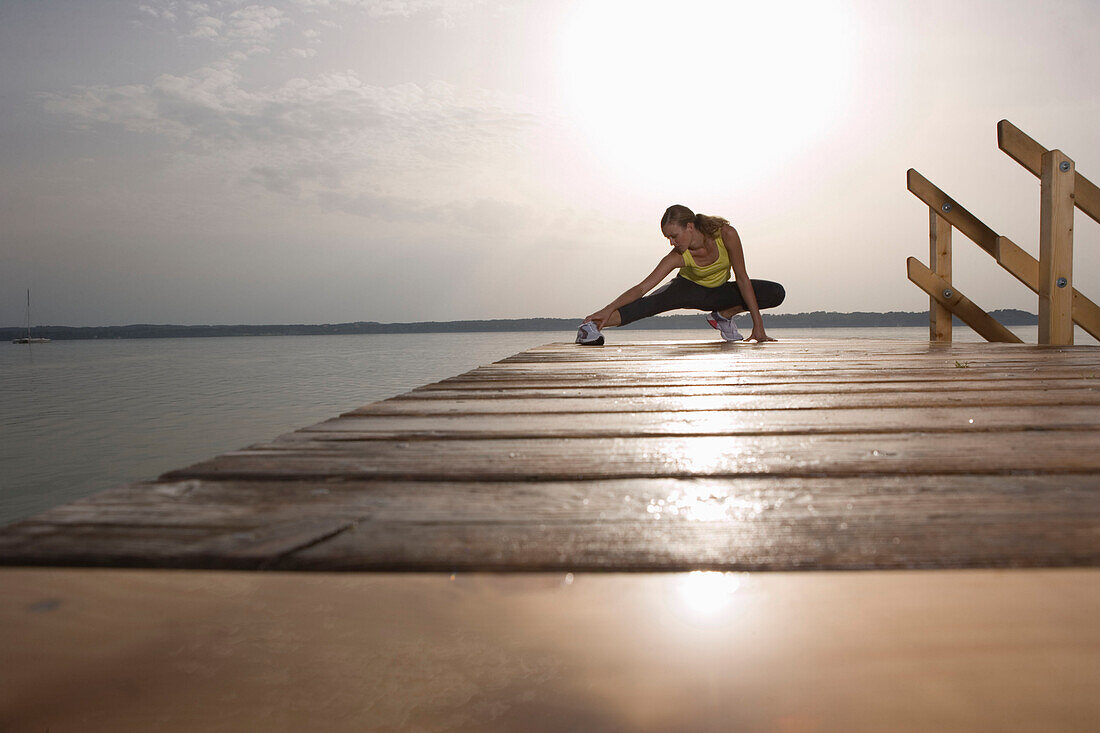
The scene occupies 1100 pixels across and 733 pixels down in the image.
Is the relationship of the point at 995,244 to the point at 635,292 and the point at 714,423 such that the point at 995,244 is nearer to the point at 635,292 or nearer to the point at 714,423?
the point at 635,292

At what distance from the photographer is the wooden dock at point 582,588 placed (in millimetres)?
686

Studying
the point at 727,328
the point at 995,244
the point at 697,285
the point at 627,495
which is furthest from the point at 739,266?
the point at 627,495

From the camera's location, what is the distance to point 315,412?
471 inches

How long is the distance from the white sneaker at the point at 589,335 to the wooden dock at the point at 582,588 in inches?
163

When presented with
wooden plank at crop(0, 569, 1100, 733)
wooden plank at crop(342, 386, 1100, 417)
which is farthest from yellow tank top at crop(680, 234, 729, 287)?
wooden plank at crop(0, 569, 1100, 733)

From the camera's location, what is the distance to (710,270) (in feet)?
19.0

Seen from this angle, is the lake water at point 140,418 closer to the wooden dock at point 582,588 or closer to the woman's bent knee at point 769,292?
the wooden dock at point 582,588

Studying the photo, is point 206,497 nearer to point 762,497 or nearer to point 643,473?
point 643,473

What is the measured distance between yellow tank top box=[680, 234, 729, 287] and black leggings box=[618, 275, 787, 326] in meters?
0.04

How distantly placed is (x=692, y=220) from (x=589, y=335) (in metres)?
1.33

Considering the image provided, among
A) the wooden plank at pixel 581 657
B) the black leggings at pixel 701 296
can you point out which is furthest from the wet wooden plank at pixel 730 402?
the black leggings at pixel 701 296

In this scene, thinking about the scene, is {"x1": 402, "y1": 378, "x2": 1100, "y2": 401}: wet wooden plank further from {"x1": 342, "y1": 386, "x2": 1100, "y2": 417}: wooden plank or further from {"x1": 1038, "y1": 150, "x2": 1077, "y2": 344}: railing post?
{"x1": 1038, "y1": 150, "x2": 1077, "y2": 344}: railing post

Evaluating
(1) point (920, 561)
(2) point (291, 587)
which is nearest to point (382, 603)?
(2) point (291, 587)

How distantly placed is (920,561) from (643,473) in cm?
43
